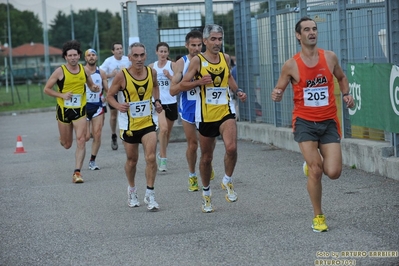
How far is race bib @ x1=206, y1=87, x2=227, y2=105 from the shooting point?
977 centimetres

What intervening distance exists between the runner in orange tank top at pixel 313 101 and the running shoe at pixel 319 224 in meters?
0.20

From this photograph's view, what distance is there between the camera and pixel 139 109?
10.4 meters

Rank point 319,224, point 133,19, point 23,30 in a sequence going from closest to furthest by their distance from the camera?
point 319,224 < point 133,19 < point 23,30

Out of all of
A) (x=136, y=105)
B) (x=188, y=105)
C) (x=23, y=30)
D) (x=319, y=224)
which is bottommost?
(x=319, y=224)

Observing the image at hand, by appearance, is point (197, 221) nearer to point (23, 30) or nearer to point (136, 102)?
point (136, 102)

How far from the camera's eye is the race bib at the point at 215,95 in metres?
9.77

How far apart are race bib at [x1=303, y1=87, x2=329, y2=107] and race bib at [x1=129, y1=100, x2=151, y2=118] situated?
103 inches

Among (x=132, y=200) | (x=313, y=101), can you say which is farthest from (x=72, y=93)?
(x=313, y=101)

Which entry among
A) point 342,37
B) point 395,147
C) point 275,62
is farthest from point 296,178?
point 275,62

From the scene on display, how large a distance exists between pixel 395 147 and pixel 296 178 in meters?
1.54

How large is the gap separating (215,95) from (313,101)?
1.72 metres

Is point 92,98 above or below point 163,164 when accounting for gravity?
above

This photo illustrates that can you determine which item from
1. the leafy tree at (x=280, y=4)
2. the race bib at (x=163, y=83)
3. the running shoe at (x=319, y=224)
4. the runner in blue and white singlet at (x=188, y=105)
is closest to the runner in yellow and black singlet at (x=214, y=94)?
the runner in blue and white singlet at (x=188, y=105)

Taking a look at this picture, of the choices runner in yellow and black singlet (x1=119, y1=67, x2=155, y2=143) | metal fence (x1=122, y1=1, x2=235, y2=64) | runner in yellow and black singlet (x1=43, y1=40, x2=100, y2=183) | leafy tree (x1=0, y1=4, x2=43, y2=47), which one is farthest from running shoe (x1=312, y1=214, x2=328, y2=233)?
leafy tree (x1=0, y1=4, x2=43, y2=47)
